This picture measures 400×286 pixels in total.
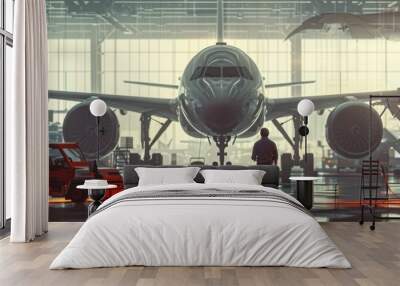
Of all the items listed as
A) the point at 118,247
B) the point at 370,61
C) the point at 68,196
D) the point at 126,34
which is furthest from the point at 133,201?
the point at 370,61

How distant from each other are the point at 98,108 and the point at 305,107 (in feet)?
7.71

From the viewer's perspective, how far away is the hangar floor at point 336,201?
704cm

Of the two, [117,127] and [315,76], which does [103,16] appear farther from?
[315,76]

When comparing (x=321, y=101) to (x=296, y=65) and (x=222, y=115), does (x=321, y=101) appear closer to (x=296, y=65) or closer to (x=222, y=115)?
(x=296, y=65)

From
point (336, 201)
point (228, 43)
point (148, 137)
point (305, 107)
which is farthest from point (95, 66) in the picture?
point (336, 201)

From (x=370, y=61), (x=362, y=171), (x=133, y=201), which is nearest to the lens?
(x=133, y=201)

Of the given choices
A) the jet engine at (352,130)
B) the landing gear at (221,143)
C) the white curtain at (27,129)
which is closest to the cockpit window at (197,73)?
the landing gear at (221,143)

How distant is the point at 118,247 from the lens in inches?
158

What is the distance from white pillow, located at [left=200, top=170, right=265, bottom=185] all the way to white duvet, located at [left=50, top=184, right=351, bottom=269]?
1819mm

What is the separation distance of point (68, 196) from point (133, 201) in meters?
2.90

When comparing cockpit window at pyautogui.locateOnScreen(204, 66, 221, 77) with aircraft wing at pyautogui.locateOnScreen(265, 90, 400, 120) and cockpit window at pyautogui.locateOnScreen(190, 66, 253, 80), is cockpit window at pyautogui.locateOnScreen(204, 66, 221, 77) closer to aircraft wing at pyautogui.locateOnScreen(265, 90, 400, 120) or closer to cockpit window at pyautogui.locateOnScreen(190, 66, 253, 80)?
cockpit window at pyautogui.locateOnScreen(190, 66, 253, 80)

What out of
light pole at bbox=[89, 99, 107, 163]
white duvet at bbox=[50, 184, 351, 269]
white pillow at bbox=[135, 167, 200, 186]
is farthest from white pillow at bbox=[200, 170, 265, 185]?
white duvet at bbox=[50, 184, 351, 269]

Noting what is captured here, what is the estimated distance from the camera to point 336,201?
7211mm

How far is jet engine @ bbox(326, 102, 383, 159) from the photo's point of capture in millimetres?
7199
